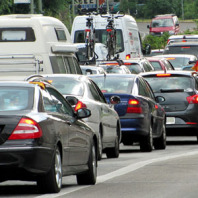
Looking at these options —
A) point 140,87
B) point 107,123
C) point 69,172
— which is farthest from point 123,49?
point 69,172

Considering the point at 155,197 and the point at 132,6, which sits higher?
the point at 155,197

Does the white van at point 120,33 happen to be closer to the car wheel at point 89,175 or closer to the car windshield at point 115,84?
the car windshield at point 115,84

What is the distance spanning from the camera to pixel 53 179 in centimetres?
1106

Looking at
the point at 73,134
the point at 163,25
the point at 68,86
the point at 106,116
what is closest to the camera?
the point at 73,134

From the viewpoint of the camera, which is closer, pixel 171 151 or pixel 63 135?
pixel 63 135

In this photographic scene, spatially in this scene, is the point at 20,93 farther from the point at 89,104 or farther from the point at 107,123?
the point at 107,123

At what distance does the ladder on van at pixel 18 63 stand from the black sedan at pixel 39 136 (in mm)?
9640

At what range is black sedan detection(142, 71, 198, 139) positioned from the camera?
2208 cm

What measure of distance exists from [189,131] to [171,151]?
275cm

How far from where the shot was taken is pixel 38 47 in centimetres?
2239

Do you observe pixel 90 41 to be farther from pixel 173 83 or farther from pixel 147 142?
pixel 147 142

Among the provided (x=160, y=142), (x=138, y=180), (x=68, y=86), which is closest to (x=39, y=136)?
(x=138, y=180)

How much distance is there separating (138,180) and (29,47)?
971 centimetres

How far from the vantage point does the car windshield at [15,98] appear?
11.1 metres
